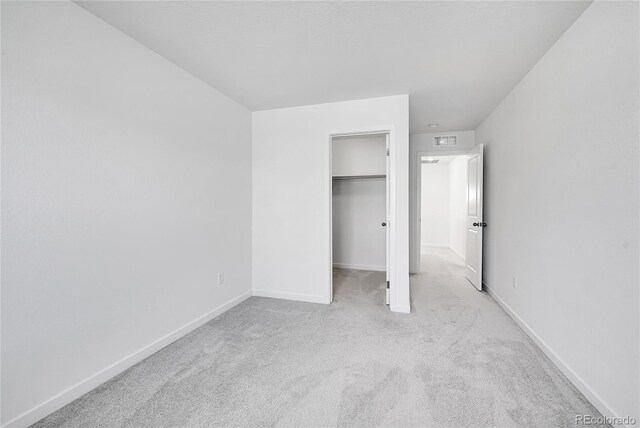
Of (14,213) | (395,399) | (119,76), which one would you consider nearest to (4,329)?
(14,213)

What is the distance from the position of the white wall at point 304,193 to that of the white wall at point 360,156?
4.42ft

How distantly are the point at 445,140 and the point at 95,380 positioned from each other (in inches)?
204

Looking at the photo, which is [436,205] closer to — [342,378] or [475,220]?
[475,220]

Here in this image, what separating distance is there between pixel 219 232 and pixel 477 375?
259 centimetres

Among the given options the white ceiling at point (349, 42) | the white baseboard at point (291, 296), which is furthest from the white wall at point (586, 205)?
the white baseboard at point (291, 296)

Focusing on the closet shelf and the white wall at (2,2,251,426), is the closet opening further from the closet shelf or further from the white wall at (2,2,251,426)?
the white wall at (2,2,251,426)

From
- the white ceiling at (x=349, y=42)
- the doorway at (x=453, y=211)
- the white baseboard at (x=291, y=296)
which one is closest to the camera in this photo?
the white ceiling at (x=349, y=42)

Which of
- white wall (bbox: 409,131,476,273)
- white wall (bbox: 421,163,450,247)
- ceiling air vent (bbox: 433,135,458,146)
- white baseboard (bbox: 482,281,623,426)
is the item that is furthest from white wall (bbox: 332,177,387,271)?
white wall (bbox: 421,163,450,247)

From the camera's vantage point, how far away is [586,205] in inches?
63.5

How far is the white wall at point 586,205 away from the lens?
1.32m

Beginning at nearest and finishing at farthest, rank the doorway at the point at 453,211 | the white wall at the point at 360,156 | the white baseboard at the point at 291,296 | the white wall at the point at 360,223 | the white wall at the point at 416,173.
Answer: the white baseboard at the point at 291,296, the doorway at the point at 453,211, the white wall at the point at 360,156, the white wall at the point at 416,173, the white wall at the point at 360,223

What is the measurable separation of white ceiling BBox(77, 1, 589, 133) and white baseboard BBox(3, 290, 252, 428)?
235cm

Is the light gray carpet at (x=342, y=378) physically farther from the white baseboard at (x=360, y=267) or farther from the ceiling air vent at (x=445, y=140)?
the ceiling air vent at (x=445, y=140)

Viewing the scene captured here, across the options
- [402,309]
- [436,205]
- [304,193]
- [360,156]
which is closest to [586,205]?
[402,309]
